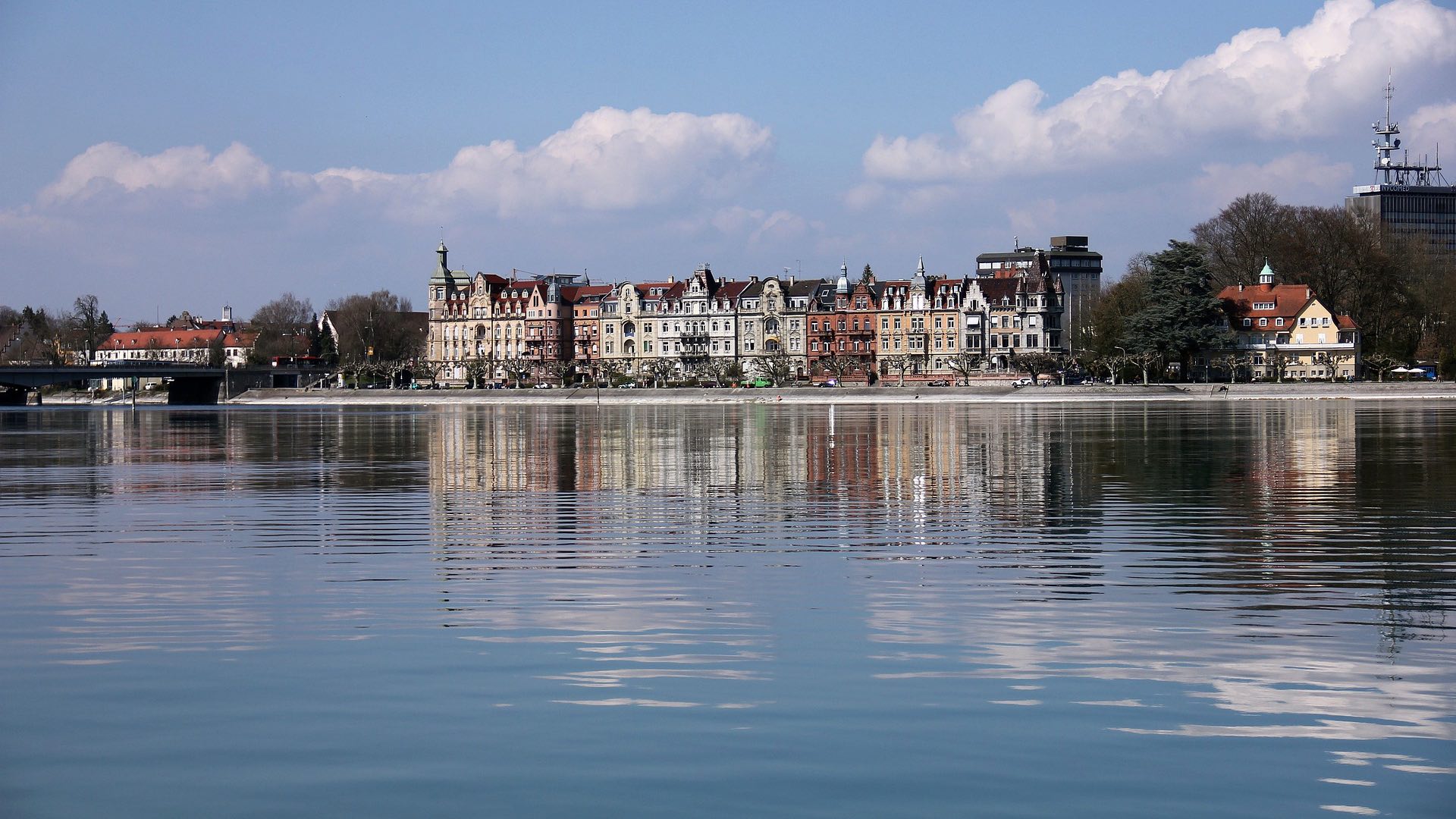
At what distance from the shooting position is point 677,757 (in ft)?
27.1

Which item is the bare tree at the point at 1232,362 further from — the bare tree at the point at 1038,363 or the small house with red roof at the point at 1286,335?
the bare tree at the point at 1038,363

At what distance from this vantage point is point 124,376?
124562 millimetres

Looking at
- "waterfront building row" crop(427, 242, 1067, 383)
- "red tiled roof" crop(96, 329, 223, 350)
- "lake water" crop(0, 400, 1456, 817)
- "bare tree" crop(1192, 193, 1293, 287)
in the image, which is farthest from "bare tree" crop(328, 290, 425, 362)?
"lake water" crop(0, 400, 1456, 817)

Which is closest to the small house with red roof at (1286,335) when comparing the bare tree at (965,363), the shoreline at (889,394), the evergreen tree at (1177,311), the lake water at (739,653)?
the evergreen tree at (1177,311)

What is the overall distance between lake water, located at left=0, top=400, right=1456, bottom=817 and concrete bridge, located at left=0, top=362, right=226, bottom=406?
4032 inches

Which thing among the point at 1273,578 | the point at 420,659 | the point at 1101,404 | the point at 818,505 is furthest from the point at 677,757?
the point at 1101,404

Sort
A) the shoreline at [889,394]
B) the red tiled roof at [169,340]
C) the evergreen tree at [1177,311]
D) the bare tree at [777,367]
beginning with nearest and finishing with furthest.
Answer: the shoreline at [889,394] → the evergreen tree at [1177,311] → the bare tree at [777,367] → the red tiled roof at [169,340]

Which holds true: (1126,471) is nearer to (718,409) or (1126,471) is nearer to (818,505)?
(818,505)

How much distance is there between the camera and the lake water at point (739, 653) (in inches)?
309

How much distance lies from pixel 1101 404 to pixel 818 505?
67.3 m

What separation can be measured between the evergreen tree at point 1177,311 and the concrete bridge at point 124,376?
3195 inches

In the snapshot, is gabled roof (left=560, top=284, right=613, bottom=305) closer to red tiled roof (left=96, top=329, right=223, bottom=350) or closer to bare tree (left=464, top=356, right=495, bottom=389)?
bare tree (left=464, top=356, right=495, bottom=389)

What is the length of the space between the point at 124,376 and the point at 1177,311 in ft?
279

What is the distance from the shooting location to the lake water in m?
7.84
